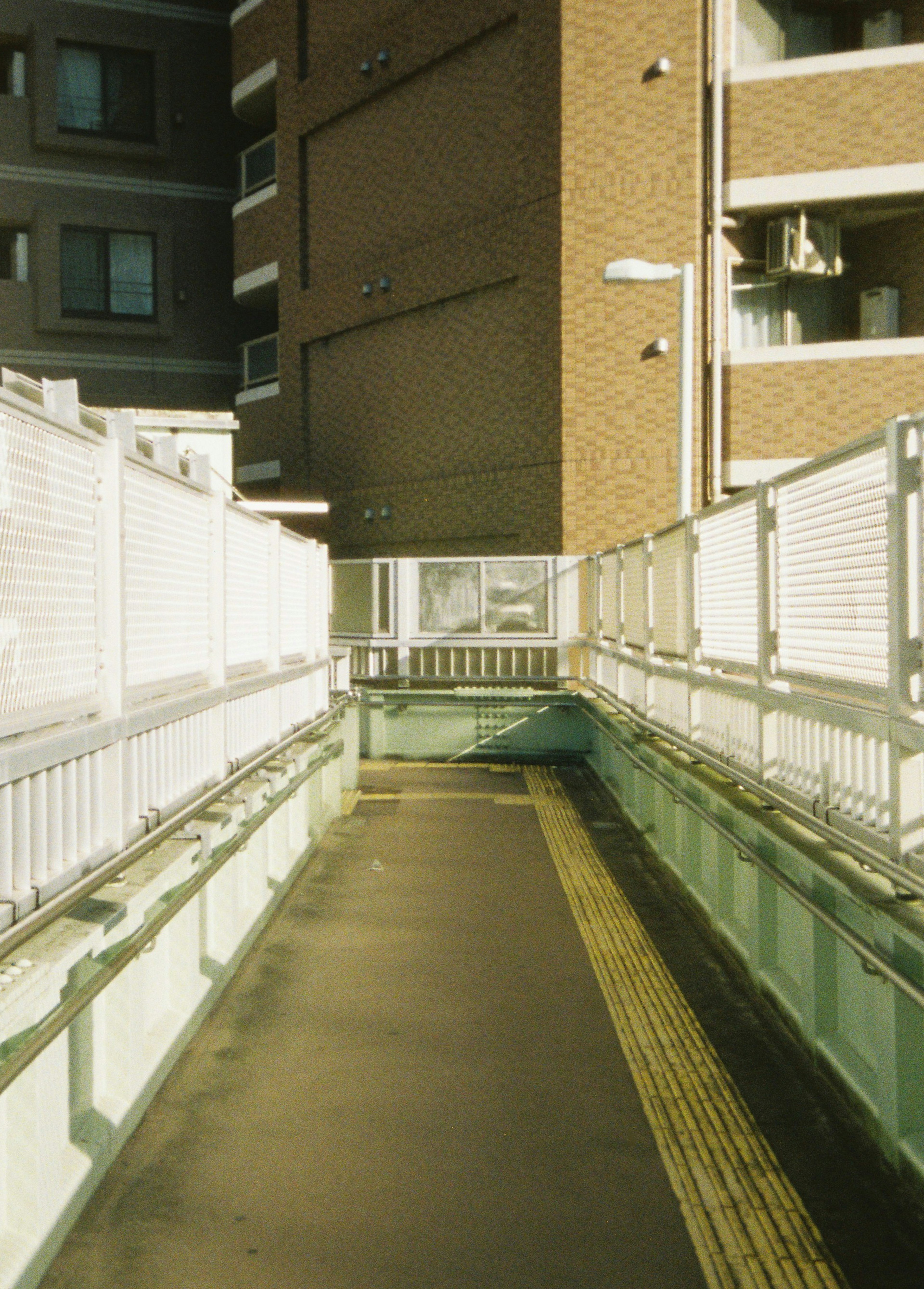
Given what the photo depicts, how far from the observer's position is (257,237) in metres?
25.9

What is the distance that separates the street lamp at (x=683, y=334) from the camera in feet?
44.3

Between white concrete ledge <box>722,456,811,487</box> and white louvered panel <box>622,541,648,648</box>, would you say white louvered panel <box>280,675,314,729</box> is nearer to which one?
white louvered panel <box>622,541,648,648</box>

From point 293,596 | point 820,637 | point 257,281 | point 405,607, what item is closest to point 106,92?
point 257,281

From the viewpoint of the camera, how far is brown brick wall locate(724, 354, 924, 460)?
17.8 metres

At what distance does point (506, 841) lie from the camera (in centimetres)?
1116

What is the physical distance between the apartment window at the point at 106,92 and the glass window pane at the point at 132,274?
6.12ft

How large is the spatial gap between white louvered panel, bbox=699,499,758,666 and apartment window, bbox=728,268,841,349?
1137cm

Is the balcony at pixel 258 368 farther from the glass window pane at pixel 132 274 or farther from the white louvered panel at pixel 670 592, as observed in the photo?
the white louvered panel at pixel 670 592

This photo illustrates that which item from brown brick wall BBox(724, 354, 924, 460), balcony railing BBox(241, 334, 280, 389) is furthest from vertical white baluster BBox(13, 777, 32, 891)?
balcony railing BBox(241, 334, 280, 389)

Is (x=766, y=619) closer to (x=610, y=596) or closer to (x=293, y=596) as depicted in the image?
(x=293, y=596)

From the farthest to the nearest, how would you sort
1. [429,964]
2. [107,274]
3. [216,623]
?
1. [107,274]
2. [429,964]
3. [216,623]

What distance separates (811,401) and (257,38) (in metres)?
13.4

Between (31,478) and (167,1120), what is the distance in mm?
2372

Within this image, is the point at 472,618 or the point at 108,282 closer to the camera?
the point at 472,618
